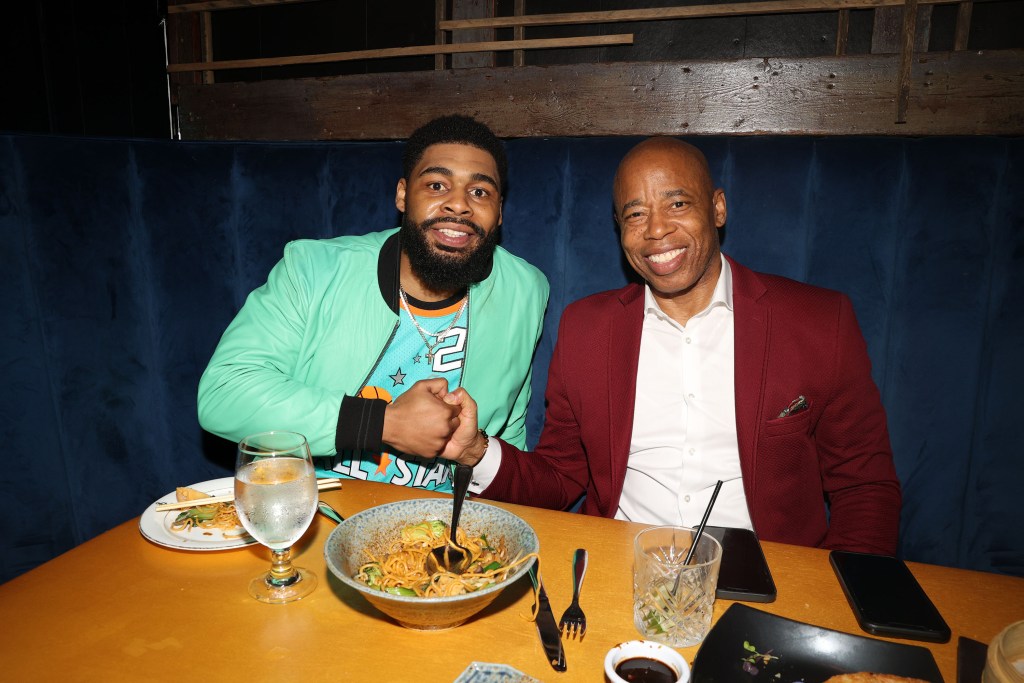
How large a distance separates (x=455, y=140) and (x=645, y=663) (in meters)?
1.62

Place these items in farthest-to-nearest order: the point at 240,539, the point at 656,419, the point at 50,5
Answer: the point at 50,5
the point at 656,419
the point at 240,539

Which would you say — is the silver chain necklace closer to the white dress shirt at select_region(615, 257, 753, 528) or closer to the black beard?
the black beard

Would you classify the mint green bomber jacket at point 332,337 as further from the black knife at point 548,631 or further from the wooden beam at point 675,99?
the wooden beam at point 675,99

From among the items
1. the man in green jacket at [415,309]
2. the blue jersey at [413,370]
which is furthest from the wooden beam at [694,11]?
the blue jersey at [413,370]

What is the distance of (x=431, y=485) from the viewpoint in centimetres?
193

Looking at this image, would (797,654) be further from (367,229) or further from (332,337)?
(367,229)

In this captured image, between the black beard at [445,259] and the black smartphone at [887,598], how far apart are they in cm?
121

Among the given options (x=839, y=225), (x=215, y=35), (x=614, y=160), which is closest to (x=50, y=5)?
(x=215, y=35)

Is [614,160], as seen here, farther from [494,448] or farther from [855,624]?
[855,624]

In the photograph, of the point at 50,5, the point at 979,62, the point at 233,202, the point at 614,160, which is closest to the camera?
the point at 614,160

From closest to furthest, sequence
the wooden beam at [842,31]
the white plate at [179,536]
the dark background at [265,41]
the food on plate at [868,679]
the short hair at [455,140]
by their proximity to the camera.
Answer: the food on plate at [868,679], the white plate at [179,536], the short hair at [455,140], the wooden beam at [842,31], the dark background at [265,41]

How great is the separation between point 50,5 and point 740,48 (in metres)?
4.81

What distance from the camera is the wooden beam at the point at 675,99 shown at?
2.61 meters

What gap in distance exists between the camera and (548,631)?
850mm
